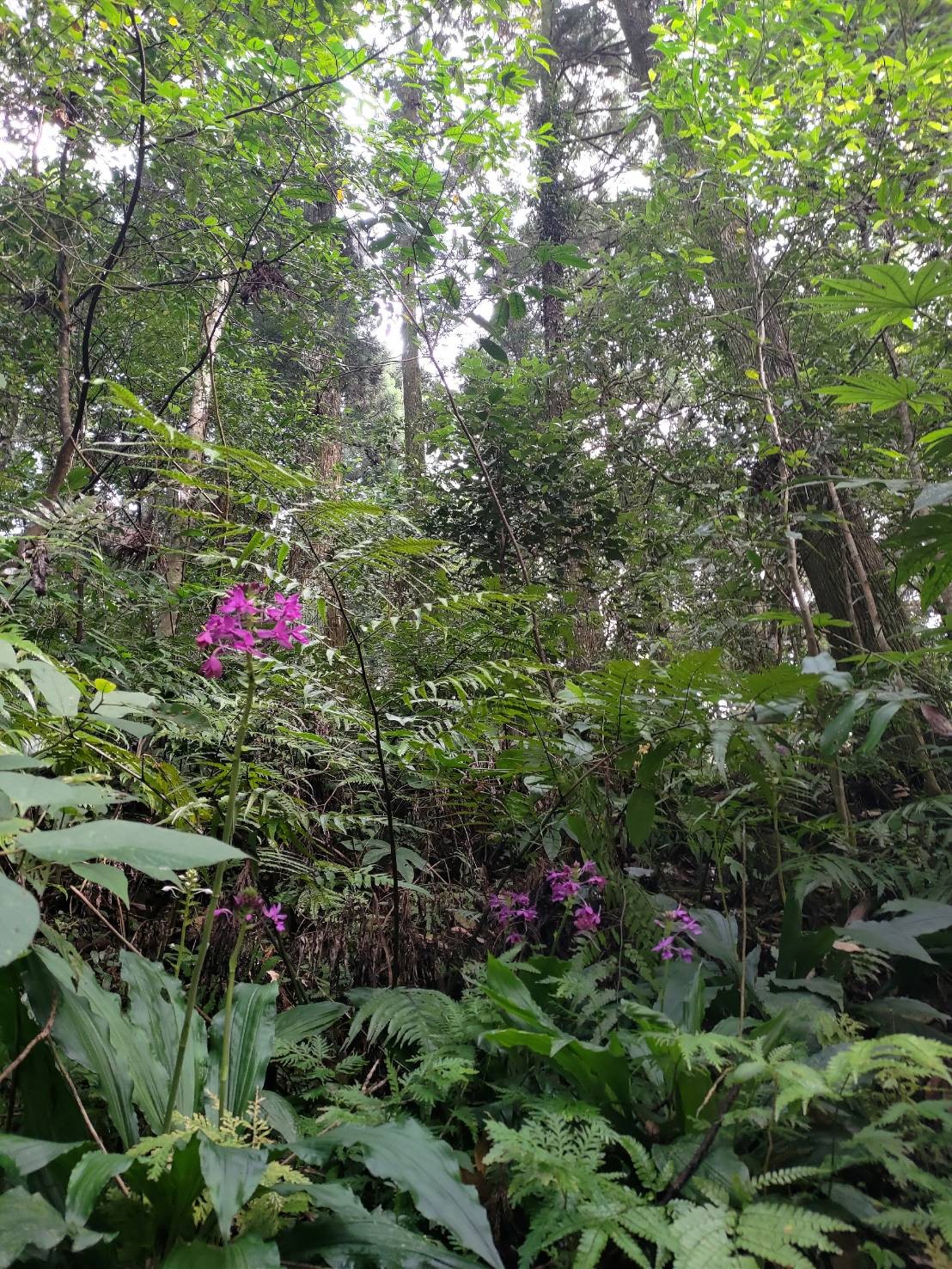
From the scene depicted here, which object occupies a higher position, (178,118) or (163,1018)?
(178,118)

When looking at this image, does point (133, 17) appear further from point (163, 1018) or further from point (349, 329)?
point (349, 329)

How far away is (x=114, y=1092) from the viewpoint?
43.4 inches

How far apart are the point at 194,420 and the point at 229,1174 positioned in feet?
14.5

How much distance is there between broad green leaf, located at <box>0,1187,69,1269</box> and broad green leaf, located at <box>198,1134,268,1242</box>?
17 centimetres

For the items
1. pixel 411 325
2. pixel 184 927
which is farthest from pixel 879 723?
pixel 411 325

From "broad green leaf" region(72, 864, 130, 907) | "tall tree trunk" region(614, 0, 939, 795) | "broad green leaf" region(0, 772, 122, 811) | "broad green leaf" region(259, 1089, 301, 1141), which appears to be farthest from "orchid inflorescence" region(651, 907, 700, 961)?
"tall tree trunk" region(614, 0, 939, 795)

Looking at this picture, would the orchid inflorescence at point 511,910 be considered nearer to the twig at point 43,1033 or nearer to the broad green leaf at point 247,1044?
the broad green leaf at point 247,1044

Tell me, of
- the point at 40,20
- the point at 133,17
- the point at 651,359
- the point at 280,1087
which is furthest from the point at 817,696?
the point at 40,20

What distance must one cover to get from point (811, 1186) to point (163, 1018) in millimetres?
1220

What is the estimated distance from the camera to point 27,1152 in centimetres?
92

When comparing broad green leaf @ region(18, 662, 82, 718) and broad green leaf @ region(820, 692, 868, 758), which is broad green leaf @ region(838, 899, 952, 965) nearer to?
broad green leaf @ region(820, 692, 868, 758)

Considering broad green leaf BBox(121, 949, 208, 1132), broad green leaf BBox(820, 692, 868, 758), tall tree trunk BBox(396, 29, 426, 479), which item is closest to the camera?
broad green leaf BBox(121, 949, 208, 1132)

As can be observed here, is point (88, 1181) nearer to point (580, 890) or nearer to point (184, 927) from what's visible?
point (184, 927)

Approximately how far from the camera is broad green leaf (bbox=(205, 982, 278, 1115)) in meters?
1.24
